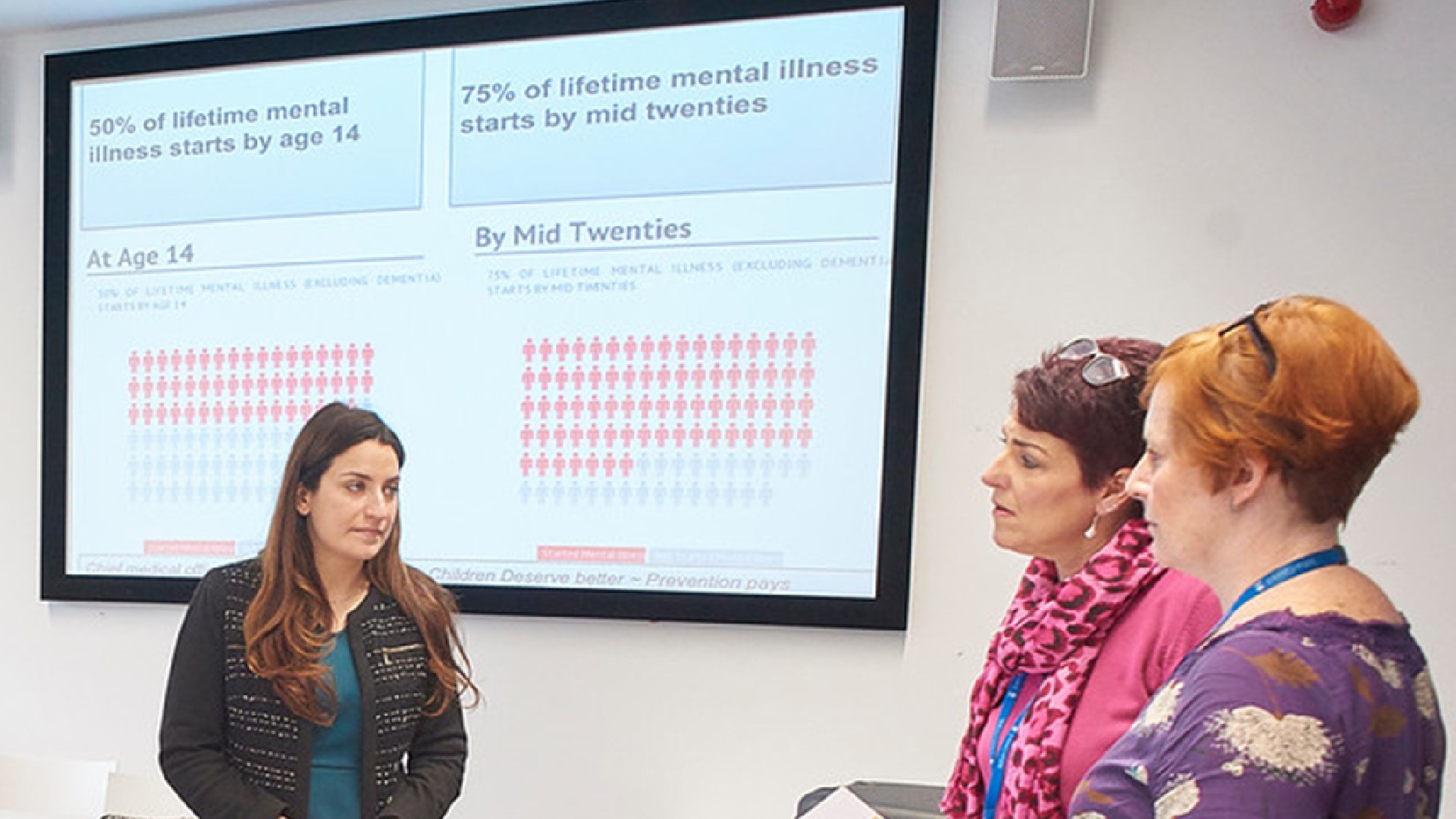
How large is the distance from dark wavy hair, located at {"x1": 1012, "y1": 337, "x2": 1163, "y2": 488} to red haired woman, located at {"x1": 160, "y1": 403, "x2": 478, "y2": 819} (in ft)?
3.90

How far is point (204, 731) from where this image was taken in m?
1.80

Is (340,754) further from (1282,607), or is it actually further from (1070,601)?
(1282,607)

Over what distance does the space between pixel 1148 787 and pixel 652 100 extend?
207 cm

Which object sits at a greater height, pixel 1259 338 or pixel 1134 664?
pixel 1259 338

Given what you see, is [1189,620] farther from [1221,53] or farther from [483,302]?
[483,302]

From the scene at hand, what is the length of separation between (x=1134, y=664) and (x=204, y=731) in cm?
145

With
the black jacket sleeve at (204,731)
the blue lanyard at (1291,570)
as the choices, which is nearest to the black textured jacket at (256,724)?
the black jacket sleeve at (204,731)

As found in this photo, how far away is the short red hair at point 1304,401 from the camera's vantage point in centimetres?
85

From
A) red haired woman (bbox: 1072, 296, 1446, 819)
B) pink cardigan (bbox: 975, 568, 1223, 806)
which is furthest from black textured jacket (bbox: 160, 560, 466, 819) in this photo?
red haired woman (bbox: 1072, 296, 1446, 819)

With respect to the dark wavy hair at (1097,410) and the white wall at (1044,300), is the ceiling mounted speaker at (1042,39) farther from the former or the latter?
the dark wavy hair at (1097,410)

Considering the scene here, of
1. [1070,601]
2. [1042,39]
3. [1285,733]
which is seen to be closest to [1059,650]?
[1070,601]

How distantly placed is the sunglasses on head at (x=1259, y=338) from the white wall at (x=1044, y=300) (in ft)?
4.80

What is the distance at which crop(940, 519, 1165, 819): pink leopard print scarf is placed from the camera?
44.9 inches

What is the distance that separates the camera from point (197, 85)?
290 centimetres
